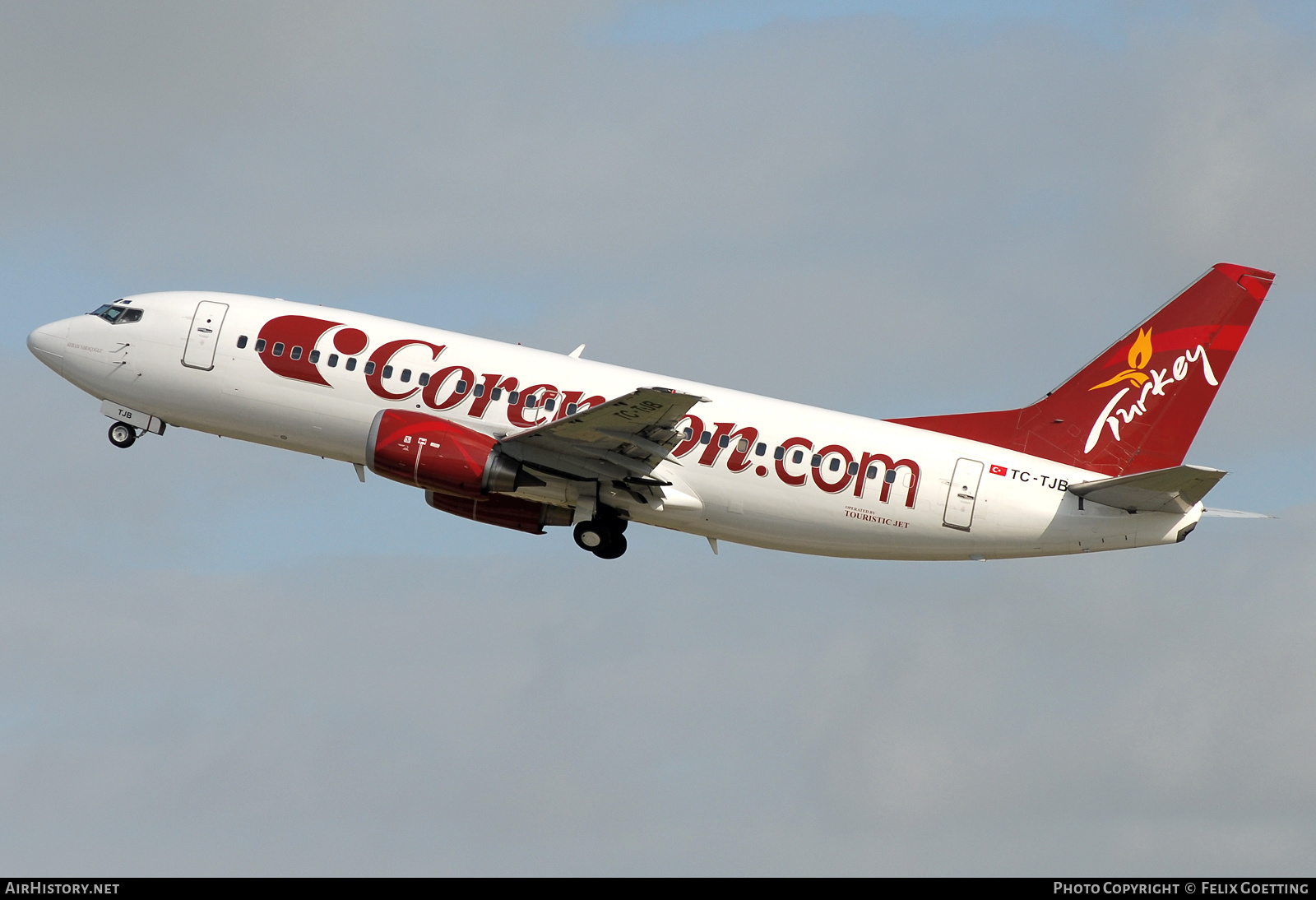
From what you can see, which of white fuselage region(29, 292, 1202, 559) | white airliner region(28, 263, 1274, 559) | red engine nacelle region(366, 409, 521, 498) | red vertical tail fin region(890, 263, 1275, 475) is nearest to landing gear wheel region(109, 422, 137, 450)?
white airliner region(28, 263, 1274, 559)

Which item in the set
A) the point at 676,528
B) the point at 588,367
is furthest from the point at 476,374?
the point at 676,528

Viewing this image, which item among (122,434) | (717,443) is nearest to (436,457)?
(717,443)

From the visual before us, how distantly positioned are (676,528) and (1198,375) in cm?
1495

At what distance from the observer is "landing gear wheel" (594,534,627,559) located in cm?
4350

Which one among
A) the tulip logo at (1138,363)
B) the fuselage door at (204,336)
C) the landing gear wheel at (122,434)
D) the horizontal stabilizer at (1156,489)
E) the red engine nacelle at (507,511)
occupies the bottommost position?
the red engine nacelle at (507,511)

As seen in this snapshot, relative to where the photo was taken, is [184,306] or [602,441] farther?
[184,306]

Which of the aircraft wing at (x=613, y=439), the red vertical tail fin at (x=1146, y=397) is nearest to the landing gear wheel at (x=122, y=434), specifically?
the aircraft wing at (x=613, y=439)

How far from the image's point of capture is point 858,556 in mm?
42812

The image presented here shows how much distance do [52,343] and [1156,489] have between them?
30677 millimetres

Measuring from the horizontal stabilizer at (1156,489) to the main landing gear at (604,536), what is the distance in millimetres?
12005

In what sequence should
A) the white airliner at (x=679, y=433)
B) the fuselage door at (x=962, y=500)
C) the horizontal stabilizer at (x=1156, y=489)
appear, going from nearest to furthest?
the horizontal stabilizer at (x=1156, y=489) → the white airliner at (x=679, y=433) → the fuselage door at (x=962, y=500)

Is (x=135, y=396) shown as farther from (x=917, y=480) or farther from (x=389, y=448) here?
(x=917, y=480)

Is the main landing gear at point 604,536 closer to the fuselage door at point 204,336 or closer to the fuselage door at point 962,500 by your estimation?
the fuselage door at point 962,500

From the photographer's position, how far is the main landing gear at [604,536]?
43125 millimetres
